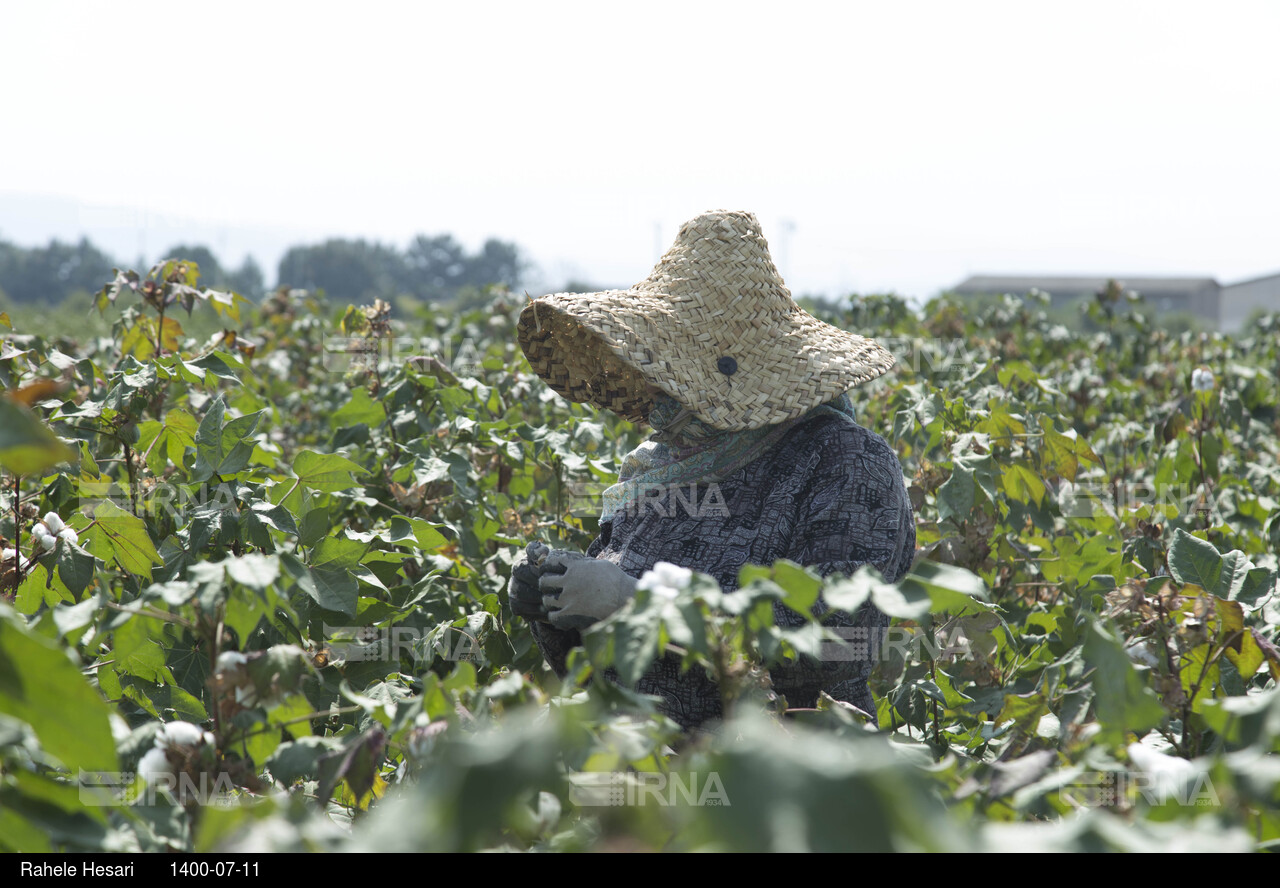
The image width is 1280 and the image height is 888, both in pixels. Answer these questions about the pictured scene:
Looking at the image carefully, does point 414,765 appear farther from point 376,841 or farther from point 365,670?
point 365,670

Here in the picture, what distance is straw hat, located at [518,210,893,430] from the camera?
1677 mm

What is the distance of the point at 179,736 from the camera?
3.31ft

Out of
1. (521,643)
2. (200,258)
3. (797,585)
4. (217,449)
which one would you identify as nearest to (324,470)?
(217,449)

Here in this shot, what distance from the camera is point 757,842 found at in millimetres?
497

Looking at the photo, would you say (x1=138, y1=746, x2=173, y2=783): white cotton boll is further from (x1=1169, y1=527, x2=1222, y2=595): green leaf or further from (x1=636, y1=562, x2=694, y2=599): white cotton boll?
(x1=1169, y1=527, x2=1222, y2=595): green leaf

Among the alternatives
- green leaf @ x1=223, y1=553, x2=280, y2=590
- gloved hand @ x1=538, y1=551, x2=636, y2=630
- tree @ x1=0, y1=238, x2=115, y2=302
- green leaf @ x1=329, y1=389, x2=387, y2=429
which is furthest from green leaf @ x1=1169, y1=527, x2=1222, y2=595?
tree @ x1=0, y1=238, x2=115, y2=302

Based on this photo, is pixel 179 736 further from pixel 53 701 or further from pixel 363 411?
pixel 363 411

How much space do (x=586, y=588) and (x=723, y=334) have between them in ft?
1.79

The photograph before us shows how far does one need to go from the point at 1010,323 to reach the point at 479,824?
6.13 metres

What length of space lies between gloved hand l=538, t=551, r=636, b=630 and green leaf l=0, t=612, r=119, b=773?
0.81 metres

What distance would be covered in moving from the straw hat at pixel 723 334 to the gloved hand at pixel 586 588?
332 mm

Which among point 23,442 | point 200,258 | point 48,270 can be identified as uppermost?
point 48,270

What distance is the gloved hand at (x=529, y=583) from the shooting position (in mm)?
1633
